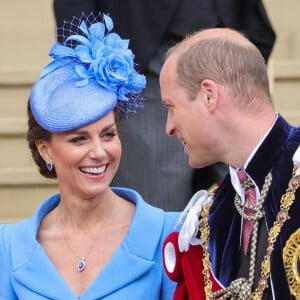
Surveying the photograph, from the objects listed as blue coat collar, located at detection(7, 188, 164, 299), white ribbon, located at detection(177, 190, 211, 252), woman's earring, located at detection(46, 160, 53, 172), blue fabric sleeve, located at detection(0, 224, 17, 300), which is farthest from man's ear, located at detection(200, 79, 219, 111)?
blue fabric sleeve, located at detection(0, 224, 17, 300)

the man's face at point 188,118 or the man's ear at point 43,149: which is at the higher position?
the man's face at point 188,118

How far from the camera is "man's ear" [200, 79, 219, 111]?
3.04 meters

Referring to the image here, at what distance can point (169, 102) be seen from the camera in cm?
319

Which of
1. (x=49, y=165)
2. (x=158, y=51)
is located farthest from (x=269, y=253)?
(x=158, y=51)

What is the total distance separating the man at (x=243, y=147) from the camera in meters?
3.04

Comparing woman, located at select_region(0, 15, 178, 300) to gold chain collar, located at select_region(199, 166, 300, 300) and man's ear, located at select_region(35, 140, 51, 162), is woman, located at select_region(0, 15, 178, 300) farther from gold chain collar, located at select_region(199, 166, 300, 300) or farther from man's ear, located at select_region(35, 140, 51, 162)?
gold chain collar, located at select_region(199, 166, 300, 300)

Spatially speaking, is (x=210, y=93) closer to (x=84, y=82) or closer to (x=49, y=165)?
(x=84, y=82)

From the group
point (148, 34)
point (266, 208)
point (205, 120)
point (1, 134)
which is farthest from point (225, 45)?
point (1, 134)

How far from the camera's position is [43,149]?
12.9 ft

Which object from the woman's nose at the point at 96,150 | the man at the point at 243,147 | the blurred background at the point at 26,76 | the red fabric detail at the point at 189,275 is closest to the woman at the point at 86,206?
the woman's nose at the point at 96,150

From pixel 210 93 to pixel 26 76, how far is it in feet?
10.9

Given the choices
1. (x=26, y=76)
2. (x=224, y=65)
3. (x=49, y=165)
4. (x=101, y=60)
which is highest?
(x=224, y=65)

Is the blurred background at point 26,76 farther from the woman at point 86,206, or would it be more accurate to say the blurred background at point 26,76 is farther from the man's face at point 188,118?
the man's face at point 188,118

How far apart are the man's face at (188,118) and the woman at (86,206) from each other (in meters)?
0.59
